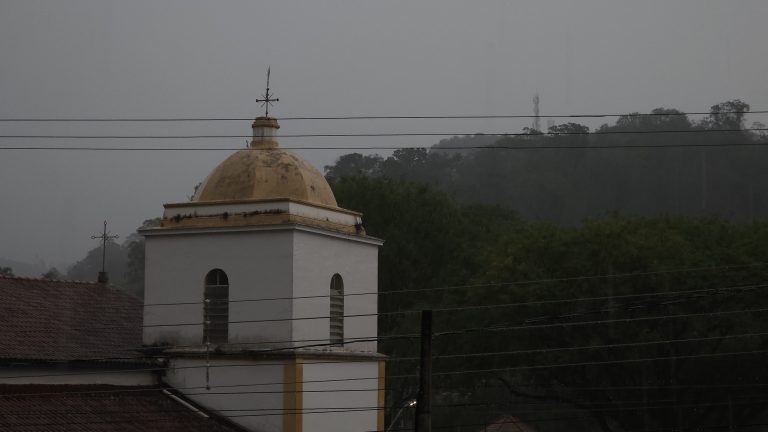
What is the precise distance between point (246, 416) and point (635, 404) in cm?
1685

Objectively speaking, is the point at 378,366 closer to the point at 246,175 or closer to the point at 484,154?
the point at 246,175

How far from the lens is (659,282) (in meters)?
36.2

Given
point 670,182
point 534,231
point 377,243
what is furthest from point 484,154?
point 377,243

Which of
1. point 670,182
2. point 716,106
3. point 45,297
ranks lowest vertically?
point 45,297

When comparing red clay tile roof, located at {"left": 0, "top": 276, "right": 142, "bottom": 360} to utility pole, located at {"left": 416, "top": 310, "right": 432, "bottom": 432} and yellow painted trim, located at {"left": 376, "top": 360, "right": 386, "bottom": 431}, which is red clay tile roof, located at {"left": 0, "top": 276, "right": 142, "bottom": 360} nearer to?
yellow painted trim, located at {"left": 376, "top": 360, "right": 386, "bottom": 431}

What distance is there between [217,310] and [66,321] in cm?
283

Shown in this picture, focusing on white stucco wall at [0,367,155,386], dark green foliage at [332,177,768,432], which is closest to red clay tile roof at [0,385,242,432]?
white stucco wall at [0,367,155,386]

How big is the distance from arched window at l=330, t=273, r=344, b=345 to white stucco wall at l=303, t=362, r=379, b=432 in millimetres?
565

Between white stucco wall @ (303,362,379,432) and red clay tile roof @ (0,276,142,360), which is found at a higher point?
red clay tile roof @ (0,276,142,360)

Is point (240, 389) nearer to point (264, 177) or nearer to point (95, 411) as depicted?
point (95, 411)

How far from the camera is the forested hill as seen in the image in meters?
79.8

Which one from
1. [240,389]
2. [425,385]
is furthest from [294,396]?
[425,385]

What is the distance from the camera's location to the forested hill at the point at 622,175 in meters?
79.8

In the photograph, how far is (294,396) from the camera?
73.6 ft
